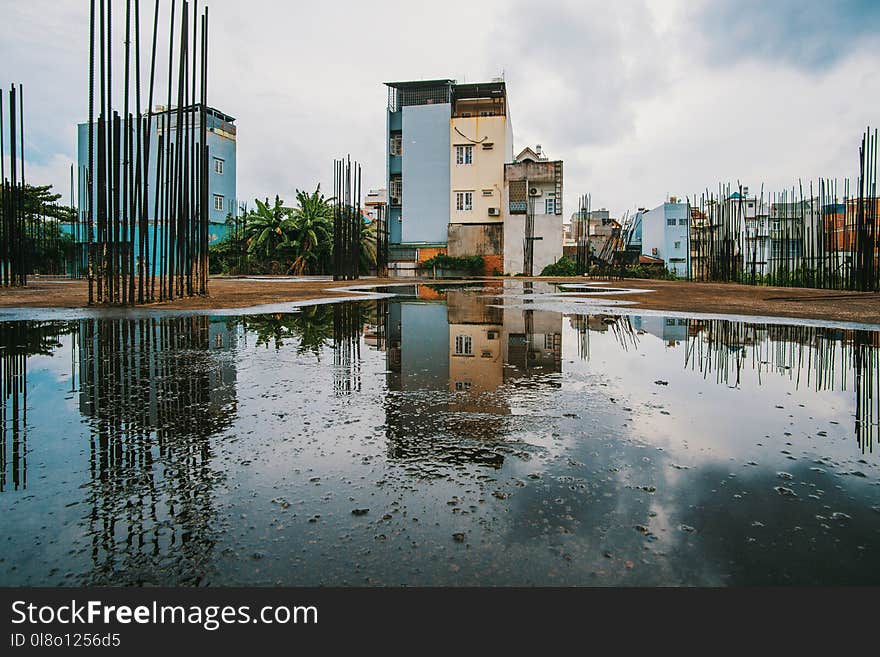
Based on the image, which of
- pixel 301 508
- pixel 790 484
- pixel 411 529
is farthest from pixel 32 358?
pixel 790 484

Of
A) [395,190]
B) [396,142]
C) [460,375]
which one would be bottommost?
[460,375]

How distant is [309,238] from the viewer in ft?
97.5

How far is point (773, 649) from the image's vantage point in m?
1.26

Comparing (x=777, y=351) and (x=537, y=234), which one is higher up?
(x=537, y=234)

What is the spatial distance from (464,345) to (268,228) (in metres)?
26.4

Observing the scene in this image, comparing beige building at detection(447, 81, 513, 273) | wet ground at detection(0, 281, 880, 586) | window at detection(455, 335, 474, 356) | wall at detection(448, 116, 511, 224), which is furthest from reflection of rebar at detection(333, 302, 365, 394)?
wall at detection(448, 116, 511, 224)

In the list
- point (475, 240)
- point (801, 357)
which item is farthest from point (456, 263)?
point (801, 357)

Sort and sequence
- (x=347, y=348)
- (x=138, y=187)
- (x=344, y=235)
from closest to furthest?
(x=347, y=348) < (x=138, y=187) < (x=344, y=235)

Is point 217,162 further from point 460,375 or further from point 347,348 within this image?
point 460,375

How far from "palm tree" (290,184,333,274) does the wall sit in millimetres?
7482

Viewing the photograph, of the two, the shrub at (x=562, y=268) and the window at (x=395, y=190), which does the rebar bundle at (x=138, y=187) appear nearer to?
the shrub at (x=562, y=268)

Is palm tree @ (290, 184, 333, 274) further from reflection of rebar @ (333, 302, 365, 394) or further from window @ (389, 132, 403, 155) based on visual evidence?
reflection of rebar @ (333, 302, 365, 394)

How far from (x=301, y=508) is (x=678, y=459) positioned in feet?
4.54

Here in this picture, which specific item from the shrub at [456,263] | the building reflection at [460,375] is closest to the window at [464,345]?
the building reflection at [460,375]
